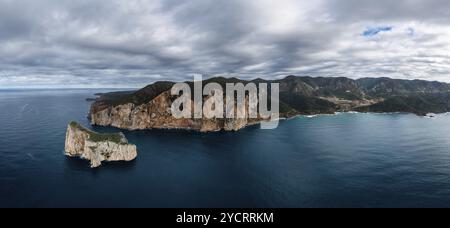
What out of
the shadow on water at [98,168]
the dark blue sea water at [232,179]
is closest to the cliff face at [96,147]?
the shadow on water at [98,168]

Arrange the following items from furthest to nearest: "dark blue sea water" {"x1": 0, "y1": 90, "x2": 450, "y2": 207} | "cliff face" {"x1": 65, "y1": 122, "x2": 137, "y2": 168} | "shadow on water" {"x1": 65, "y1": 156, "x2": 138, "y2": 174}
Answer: "cliff face" {"x1": 65, "y1": 122, "x2": 137, "y2": 168} → "shadow on water" {"x1": 65, "y1": 156, "x2": 138, "y2": 174} → "dark blue sea water" {"x1": 0, "y1": 90, "x2": 450, "y2": 207}

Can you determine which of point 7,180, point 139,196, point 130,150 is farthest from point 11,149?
point 139,196

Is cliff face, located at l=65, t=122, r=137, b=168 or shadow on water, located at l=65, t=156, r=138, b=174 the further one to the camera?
cliff face, located at l=65, t=122, r=137, b=168

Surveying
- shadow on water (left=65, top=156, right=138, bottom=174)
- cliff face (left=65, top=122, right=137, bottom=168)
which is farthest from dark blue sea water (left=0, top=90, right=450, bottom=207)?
cliff face (left=65, top=122, right=137, bottom=168)

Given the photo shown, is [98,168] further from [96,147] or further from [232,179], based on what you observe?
[232,179]

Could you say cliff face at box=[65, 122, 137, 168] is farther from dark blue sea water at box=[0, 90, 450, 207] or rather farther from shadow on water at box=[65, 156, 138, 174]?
dark blue sea water at box=[0, 90, 450, 207]

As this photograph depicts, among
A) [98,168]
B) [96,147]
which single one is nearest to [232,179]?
[98,168]

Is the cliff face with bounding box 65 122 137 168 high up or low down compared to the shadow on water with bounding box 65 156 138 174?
up

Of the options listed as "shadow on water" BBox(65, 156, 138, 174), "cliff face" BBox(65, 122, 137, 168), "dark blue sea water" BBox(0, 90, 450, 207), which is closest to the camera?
"dark blue sea water" BBox(0, 90, 450, 207)
